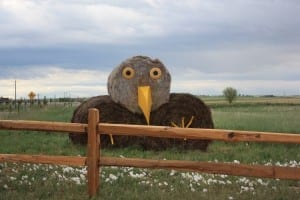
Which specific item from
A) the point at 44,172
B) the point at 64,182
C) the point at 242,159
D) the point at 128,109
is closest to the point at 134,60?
the point at 128,109

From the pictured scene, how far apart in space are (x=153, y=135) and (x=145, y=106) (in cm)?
863

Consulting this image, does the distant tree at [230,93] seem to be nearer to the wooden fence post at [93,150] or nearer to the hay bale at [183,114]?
the hay bale at [183,114]

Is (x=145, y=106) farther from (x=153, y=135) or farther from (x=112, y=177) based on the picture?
(x=153, y=135)

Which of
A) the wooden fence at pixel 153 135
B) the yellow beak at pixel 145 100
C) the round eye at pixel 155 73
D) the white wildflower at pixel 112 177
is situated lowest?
the white wildflower at pixel 112 177

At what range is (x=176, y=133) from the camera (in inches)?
285

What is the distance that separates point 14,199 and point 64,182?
1338 mm

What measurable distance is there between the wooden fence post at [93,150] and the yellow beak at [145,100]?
8342 millimetres

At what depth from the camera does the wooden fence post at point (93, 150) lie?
24.5ft

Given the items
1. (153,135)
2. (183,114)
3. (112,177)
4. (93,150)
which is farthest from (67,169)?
(183,114)

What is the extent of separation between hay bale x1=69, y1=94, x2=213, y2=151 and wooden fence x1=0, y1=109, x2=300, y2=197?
7.93 metres

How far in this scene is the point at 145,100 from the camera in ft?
52.1

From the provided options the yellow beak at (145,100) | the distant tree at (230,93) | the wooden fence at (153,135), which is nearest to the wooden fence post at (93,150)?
the wooden fence at (153,135)

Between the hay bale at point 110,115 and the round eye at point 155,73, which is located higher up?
the round eye at point 155,73

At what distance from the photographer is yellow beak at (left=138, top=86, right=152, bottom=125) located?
15844 millimetres
